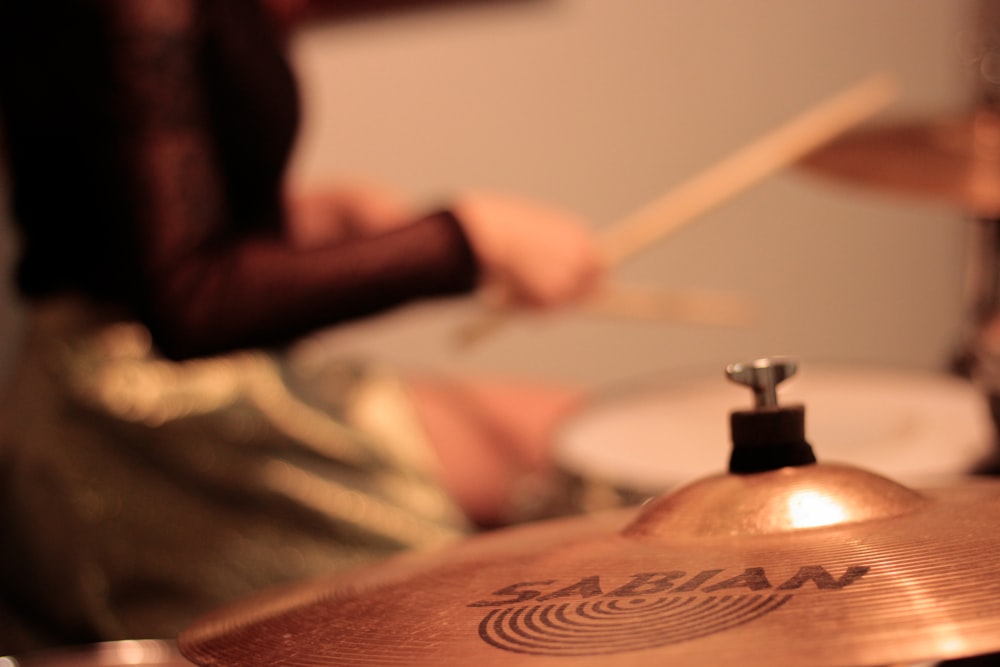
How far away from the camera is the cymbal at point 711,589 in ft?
0.86

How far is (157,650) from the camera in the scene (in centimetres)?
61

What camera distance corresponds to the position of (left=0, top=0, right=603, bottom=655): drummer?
764 mm

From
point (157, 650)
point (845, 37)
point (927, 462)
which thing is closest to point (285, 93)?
point (157, 650)

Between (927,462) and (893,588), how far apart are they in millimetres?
532

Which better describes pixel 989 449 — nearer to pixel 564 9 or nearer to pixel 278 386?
pixel 278 386

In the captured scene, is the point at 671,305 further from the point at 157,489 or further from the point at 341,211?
the point at 157,489

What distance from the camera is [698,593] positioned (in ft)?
0.99

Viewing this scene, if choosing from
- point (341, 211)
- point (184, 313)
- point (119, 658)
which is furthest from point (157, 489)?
point (341, 211)

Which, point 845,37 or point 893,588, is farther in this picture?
point 845,37

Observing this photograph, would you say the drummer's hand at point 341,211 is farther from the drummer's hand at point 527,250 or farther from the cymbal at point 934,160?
the cymbal at point 934,160

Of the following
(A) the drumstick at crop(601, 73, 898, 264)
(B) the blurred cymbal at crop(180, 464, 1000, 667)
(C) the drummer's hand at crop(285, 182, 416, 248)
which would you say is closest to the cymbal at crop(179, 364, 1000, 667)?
(B) the blurred cymbal at crop(180, 464, 1000, 667)

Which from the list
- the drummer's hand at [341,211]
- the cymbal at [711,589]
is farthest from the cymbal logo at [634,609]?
the drummer's hand at [341,211]

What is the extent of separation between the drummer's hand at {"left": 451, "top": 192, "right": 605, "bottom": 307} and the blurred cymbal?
37 cm

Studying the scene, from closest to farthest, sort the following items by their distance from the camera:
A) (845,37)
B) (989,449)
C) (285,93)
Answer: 1. (989,449)
2. (285,93)
3. (845,37)
